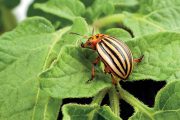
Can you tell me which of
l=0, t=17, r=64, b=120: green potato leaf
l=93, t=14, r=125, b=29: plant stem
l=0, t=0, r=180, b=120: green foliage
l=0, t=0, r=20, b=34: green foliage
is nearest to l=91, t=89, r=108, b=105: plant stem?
l=0, t=0, r=180, b=120: green foliage

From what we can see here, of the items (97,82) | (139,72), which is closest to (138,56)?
(139,72)

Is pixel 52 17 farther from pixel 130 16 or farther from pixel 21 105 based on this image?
pixel 21 105

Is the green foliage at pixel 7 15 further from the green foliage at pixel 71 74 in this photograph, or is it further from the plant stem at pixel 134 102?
the plant stem at pixel 134 102

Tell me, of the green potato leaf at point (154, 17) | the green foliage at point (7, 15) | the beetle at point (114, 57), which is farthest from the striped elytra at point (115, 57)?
the green foliage at point (7, 15)

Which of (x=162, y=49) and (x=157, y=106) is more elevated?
(x=162, y=49)

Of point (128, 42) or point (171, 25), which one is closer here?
point (128, 42)

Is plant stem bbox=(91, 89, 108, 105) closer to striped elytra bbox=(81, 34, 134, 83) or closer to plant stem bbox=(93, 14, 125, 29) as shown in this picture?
striped elytra bbox=(81, 34, 134, 83)
